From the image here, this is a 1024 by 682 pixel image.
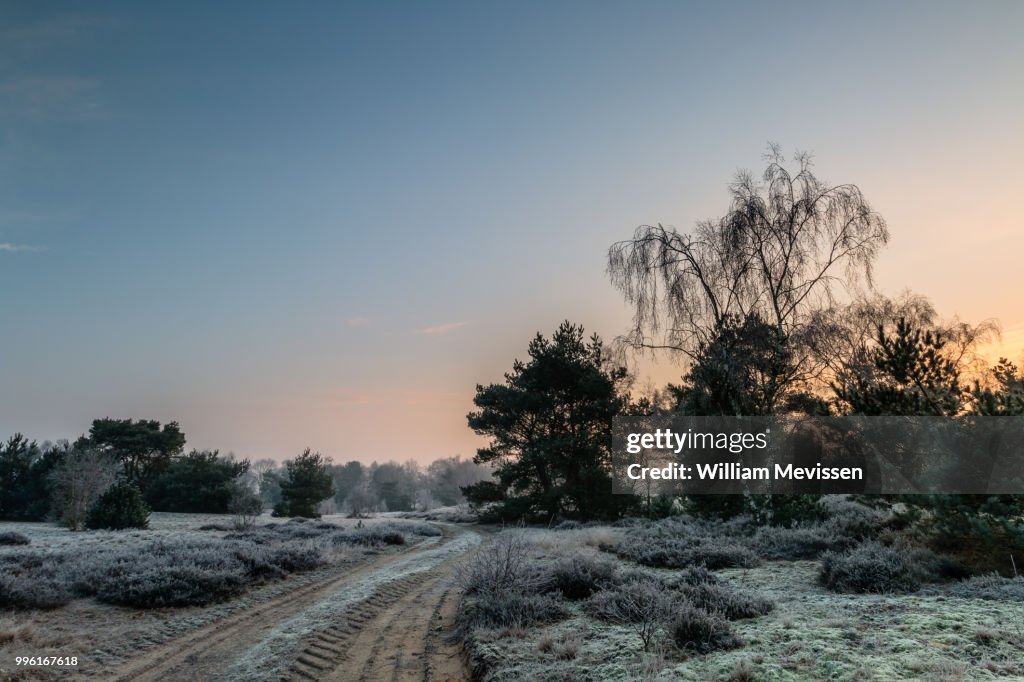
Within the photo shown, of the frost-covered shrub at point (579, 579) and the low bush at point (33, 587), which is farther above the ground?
the frost-covered shrub at point (579, 579)

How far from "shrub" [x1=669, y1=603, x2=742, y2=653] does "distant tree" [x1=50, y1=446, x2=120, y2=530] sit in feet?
113

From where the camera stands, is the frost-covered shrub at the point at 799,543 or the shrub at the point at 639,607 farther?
the frost-covered shrub at the point at 799,543

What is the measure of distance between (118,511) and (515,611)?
27.6 meters

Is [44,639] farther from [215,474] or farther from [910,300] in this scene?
[215,474]

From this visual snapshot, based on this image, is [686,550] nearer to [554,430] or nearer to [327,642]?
[327,642]

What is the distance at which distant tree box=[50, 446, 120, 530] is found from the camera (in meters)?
30.4

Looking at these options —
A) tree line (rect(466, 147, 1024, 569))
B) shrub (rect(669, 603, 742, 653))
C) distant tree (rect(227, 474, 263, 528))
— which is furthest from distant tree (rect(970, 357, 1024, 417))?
distant tree (rect(227, 474, 263, 528))

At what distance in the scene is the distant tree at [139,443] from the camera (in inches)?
1898

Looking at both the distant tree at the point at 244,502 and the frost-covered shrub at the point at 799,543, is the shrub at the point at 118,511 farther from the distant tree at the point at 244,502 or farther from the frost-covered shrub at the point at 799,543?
the frost-covered shrub at the point at 799,543

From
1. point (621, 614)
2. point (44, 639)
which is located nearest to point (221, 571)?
point (44, 639)

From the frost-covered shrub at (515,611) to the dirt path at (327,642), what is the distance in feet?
1.86

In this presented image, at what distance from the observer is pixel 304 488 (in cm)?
5081

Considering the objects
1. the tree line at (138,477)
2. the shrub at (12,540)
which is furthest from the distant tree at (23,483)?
the shrub at (12,540)

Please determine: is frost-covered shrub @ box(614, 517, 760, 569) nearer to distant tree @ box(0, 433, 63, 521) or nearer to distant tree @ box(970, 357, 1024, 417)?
distant tree @ box(970, 357, 1024, 417)
